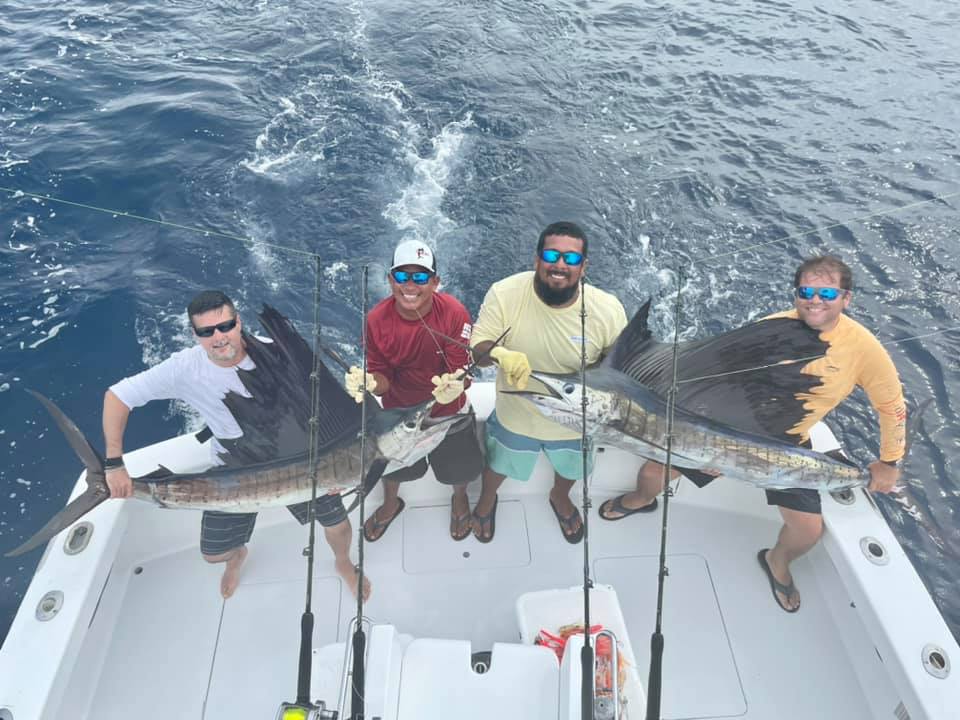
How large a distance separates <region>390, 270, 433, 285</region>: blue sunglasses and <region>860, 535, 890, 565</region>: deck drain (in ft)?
6.11

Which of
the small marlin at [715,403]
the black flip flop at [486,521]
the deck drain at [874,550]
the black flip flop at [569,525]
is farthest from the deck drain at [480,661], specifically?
the deck drain at [874,550]

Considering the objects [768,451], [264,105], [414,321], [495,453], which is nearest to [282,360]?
[414,321]

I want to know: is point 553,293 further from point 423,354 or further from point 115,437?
point 115,437

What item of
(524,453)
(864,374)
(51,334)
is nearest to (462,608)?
(524,453)

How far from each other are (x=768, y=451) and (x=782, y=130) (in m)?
6.42

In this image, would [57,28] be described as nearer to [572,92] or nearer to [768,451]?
[572,92]

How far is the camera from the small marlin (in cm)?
199

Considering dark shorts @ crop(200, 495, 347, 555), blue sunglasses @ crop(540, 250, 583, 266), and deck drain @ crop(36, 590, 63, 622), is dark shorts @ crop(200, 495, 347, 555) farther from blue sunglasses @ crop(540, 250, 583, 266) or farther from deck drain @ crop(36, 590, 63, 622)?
blue sunglasses @ crop(540, 250, 583, 266)

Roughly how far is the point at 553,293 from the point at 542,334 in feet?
0.53

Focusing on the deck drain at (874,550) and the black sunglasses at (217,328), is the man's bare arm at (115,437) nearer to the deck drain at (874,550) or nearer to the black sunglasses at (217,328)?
the black sunglasses at (217,328)

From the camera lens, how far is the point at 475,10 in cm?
921

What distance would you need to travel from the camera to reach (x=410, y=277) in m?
1.95

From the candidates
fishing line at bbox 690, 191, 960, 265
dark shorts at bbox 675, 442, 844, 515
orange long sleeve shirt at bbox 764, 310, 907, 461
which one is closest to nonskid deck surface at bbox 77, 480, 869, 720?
dark shorts at bbox 675, 442, 844, 515

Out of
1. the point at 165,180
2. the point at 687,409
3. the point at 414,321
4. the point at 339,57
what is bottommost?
the point at 165,180
